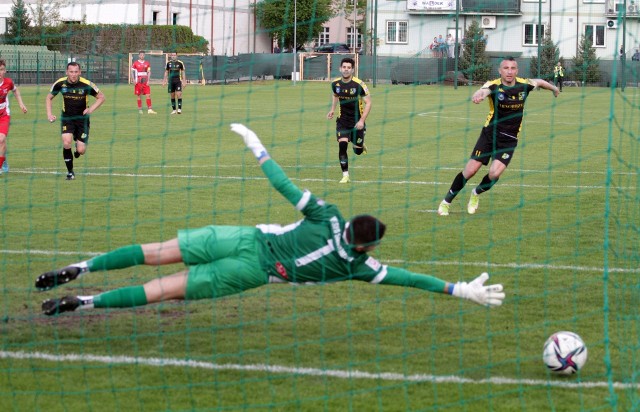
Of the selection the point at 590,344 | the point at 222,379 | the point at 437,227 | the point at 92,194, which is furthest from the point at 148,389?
the point at 92,194

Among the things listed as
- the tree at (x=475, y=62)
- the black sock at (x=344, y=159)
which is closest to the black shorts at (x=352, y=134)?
the black sock at (x=344, y=159)

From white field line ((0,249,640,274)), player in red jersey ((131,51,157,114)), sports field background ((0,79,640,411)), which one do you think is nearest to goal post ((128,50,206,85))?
player in red jersey ((131,51,157,114))

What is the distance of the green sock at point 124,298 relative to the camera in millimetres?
6141

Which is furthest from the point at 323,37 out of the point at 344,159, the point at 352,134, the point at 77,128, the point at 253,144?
the point at 253,144

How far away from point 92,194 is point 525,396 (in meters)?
9.03

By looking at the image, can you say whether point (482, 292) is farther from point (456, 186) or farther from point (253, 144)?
point (456, 186)

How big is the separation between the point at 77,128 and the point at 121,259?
9346mm

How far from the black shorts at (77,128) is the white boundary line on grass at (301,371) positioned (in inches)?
365

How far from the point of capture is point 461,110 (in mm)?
30828

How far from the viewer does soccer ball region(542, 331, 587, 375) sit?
5883 mm

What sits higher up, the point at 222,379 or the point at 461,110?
the point at 461,110

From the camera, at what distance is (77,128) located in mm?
15258

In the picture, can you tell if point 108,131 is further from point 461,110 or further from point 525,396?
point 525,396

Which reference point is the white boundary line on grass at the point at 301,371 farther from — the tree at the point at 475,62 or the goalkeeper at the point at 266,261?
the tree at the point at 475,62
